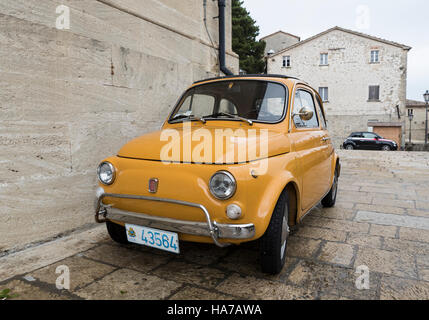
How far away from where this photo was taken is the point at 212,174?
2.38 m

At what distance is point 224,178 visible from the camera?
2.36 meters

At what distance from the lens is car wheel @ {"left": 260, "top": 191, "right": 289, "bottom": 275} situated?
8.43 feet

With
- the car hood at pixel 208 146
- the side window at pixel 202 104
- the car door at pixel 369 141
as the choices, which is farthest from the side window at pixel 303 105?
the car door at pixel 369 141

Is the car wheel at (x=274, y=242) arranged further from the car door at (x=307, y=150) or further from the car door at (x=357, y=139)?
the car door at (x=357, y=139)

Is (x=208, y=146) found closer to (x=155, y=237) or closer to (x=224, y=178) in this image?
(x=224, y=178)

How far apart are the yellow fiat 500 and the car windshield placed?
0.04 feet

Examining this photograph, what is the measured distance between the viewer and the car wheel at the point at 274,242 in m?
2.57

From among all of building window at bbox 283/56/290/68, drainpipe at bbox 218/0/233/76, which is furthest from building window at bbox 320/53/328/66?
drainpipe at bbox 218/0/233/76

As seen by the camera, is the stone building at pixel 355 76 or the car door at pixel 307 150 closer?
the car door at pixel 307 150

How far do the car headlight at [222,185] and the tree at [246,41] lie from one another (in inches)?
1222

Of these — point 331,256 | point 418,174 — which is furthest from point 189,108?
point 418,174

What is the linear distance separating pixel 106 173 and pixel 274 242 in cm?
155

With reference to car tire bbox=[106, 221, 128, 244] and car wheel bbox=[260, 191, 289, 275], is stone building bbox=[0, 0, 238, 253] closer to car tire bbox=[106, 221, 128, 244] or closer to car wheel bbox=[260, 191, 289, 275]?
car tire bbox=[106, 221, 128, 244]

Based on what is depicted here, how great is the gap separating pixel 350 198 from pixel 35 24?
5.32 metres
